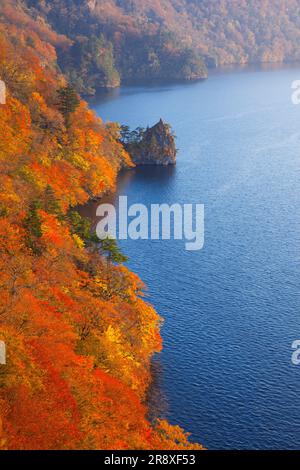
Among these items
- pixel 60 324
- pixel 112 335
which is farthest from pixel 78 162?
pixel 60 324

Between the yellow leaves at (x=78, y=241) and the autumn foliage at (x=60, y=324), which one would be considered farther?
the yellow leaves at (x=78, y=241)

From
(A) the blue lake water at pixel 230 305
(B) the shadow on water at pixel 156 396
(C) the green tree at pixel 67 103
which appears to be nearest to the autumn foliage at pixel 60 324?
(B) the shadow on water at pixel 156 396

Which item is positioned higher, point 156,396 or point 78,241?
point 78,241

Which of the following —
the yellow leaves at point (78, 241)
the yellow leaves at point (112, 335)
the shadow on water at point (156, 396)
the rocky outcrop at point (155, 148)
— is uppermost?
the rocky outcrop at point (155, 148)

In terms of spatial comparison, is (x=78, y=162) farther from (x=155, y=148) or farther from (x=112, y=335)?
(x=112, y=335)

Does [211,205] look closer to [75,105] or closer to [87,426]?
[75,105]

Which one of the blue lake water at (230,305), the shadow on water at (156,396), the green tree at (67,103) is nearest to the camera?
the blue lake water at (230,305)

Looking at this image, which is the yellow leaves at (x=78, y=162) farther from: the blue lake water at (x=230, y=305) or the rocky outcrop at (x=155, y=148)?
the rocky outcrop at (x=155, y=148)
